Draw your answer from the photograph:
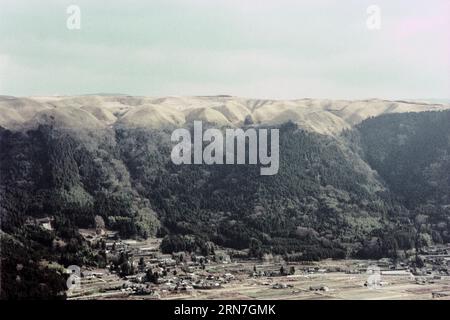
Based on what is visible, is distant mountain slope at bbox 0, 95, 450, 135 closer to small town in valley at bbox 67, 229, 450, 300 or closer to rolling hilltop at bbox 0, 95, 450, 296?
rolling hilltop at bbox 0, 95, 450, 296

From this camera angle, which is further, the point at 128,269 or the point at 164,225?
the point at 164,225

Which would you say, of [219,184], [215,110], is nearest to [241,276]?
[219,184]

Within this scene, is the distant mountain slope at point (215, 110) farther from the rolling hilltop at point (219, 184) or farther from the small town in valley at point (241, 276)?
the small town in valley at point (241, 276)

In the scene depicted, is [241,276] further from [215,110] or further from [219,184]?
[215,110]

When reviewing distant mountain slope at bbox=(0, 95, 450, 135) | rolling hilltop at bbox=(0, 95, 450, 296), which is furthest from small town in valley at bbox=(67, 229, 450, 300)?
distant mountain slope at bbox=(0, 95, 450, 135)

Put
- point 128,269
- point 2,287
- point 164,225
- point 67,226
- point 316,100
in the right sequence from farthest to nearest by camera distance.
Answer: point 316,100 < point 164,225 < point 67,226 < point 128,269 < point 2,287

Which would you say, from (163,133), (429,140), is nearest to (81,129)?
(163,133)

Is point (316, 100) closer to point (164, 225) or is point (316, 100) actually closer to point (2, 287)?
point (164, 225)

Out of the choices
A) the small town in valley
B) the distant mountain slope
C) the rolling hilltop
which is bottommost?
the small town in valley

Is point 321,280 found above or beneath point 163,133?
beneath

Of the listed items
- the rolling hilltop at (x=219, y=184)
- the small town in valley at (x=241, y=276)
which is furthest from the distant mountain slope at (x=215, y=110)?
the small town in valley at (x=241, y=276)

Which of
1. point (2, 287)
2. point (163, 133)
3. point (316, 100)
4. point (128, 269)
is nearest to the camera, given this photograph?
point (2, 287)
